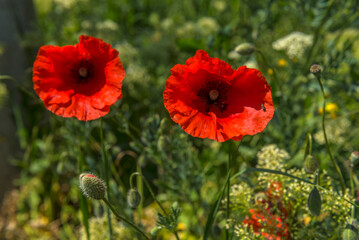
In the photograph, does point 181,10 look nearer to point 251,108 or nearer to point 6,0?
point 6,0

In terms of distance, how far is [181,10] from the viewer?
10.5ft

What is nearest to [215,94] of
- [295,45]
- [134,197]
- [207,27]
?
[134,197]

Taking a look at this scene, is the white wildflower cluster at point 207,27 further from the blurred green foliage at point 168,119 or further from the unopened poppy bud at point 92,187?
the unopened poppy bud at point 92,187

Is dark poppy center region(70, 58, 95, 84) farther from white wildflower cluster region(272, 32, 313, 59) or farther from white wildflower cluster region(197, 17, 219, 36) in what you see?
white wildflower cluster region(197, 17, 219, 36)

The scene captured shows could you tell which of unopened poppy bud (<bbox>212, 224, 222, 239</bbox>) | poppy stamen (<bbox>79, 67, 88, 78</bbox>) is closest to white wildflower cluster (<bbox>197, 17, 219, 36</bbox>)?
poppy stamen (<bbox>79, 67, 88, 78</bbox>)

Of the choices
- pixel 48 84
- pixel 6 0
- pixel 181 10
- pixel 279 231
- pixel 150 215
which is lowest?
pixel 279 231

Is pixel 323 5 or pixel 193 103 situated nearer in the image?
pixel 193 103

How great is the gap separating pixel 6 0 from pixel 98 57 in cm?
178

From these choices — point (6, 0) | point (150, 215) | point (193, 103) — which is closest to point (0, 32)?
point (6, 0)

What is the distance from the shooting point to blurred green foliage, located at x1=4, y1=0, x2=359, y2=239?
1.40 meters

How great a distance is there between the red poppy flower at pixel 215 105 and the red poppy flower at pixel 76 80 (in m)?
0.20

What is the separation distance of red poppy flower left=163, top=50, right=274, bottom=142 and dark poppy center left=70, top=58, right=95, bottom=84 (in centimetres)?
40

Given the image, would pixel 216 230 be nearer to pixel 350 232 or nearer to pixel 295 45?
pixel 350 232

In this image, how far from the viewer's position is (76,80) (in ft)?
3.89
